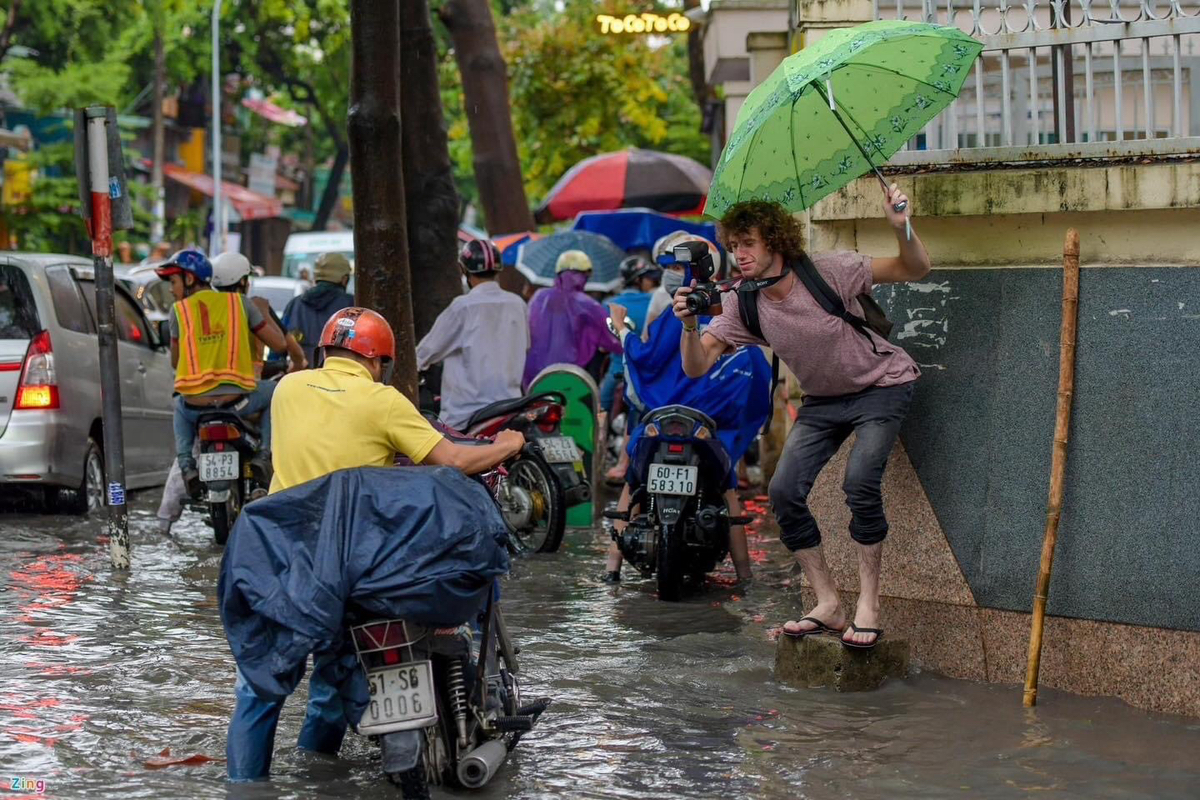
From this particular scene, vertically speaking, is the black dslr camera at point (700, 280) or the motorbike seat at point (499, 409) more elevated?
the black dslr camera at point (700, 280)

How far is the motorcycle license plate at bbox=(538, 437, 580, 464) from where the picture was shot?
414 inches

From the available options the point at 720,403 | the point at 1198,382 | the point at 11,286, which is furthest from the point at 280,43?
the point at 1198,382

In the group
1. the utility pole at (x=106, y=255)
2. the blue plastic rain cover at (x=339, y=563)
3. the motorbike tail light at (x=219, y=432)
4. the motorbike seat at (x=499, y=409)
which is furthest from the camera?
the motorbike tail light at (x=219, y=432)

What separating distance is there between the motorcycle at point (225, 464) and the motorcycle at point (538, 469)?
121cm

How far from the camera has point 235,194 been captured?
170 ft

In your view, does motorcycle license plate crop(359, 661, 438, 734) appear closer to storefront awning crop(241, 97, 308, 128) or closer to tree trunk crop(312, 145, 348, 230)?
tree trunk crop(312, 145, 348, 230)

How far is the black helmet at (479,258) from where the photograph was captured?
1078cm

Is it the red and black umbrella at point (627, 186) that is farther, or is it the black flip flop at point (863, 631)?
the red and black umbrella at point (627, 186)

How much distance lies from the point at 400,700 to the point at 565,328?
755 cm

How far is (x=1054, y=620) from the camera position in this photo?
667cm

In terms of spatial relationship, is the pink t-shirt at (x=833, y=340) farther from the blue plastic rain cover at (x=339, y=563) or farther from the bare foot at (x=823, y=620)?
the blue plastic rain cover at (x=339, y=563)

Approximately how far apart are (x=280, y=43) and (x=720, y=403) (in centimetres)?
3954

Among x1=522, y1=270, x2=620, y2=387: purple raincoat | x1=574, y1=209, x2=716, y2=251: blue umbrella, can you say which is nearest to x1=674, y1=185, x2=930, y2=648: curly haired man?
x1=522, y1=270, x2=620, y2=387: purple raincoat

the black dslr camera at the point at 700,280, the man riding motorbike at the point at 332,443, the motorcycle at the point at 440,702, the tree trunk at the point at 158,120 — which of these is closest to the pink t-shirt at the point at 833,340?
the black dslr camera at the point at 700,280
